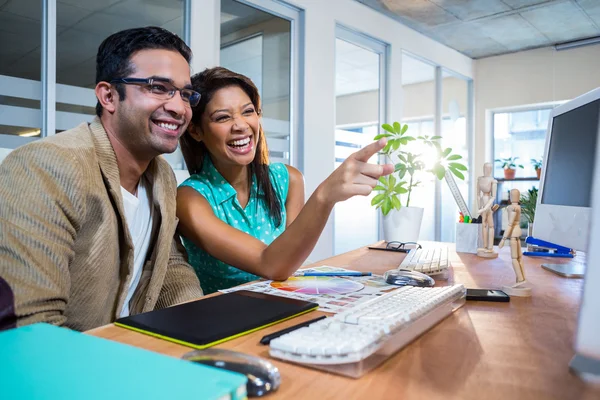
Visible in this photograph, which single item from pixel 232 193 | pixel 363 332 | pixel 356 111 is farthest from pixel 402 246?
pixel 356 111

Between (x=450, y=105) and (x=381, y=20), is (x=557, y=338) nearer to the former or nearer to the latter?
(x=381, y=20)

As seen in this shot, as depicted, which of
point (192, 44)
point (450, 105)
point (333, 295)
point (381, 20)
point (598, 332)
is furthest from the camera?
point (450, 105)

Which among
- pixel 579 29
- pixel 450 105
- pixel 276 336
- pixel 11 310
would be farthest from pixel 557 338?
pixel 450 105

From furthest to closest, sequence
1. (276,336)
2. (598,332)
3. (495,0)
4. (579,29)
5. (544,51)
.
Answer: (544,51) → (579,29) → (495,0) → (276,336) → (598,332)

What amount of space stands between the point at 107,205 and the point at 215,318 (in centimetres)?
44

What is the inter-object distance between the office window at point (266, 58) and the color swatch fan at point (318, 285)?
99.2 inches

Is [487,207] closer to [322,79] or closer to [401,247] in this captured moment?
[401,247]

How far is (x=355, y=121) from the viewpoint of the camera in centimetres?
456

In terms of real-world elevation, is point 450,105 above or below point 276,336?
above

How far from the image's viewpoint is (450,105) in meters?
6.26

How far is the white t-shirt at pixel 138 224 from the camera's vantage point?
4.06ft

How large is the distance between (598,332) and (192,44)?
2.98 m

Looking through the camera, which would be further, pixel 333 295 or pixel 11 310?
pixel 333 295

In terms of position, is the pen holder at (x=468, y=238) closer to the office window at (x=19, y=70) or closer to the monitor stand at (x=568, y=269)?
the monitor stand at (x=568, y=269)
